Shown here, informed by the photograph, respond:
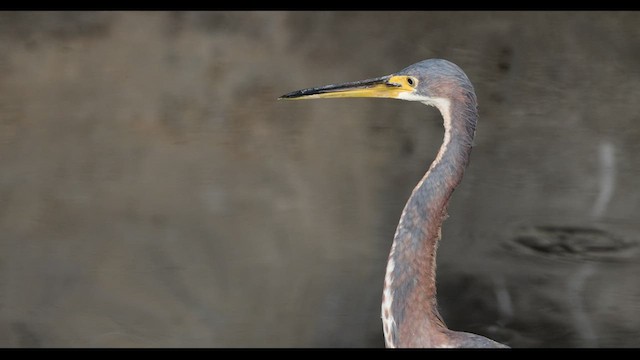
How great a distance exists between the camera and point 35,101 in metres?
3.41

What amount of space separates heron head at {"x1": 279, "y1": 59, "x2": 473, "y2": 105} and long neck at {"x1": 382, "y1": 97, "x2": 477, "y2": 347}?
100 mm

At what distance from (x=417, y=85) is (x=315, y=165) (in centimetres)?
97

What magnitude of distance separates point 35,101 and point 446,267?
52.8 inches

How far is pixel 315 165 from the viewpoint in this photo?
11.3 ft

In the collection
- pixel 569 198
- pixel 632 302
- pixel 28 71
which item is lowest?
pixel 632 302

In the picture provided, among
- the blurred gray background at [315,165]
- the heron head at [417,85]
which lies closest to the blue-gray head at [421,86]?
the heron head at [417,85]

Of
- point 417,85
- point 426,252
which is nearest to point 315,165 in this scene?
point 417,85

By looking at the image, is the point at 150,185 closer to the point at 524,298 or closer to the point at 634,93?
the point at 524,298

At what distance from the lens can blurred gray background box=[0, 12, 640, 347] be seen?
11.1 ft

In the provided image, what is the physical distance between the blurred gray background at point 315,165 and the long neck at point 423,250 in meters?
0.97

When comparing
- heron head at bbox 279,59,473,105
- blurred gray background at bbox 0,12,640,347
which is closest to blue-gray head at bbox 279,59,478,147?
heron head at bbox 279,59,473,105

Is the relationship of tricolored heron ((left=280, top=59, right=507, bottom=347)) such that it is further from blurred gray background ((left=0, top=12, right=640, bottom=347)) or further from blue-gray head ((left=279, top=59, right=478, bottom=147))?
blurred gray background ((left=0, top=12, right=640, bottom=347))

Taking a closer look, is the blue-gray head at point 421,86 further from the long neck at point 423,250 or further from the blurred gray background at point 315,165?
the blurred gray background at point 315,165
